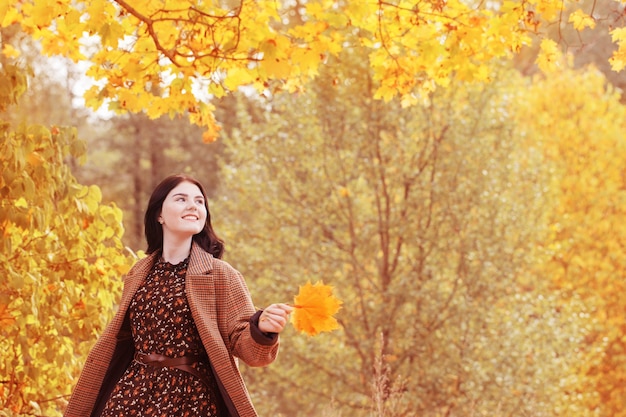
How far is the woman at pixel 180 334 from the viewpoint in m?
2.84

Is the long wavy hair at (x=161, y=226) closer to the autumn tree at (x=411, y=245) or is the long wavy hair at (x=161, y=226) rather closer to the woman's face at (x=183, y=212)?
the woman's face at (x=183, y=212)

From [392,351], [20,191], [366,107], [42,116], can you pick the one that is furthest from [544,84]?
[20,191]

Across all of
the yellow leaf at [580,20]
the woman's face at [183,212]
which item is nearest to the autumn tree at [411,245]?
the yellow leaf at [580,20]

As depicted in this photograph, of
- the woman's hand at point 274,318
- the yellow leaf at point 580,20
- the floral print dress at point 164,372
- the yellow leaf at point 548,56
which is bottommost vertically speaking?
the floral print dress at point 164,372

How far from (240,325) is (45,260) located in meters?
1.89

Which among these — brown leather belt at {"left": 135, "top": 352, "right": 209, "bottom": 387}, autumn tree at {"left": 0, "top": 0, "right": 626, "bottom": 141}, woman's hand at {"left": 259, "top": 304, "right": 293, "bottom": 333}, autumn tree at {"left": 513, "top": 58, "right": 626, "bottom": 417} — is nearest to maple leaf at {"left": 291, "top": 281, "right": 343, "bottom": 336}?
woman's hand at {"left": 259, "top": 304, "right": 293, "bottom": 333}

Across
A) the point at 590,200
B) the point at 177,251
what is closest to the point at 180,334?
the point at 177,251

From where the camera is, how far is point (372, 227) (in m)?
10.6

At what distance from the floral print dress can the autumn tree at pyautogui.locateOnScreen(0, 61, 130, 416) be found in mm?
1055

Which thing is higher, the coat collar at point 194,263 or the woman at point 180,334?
the coat collar at point 194,263

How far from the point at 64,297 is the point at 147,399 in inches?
67.6

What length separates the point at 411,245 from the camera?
10.4 m

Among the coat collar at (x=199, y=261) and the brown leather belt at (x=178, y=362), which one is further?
the coat collar at (x=199, y=261)

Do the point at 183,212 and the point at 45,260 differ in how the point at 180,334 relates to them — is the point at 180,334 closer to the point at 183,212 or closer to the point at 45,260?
the point at 183,212
